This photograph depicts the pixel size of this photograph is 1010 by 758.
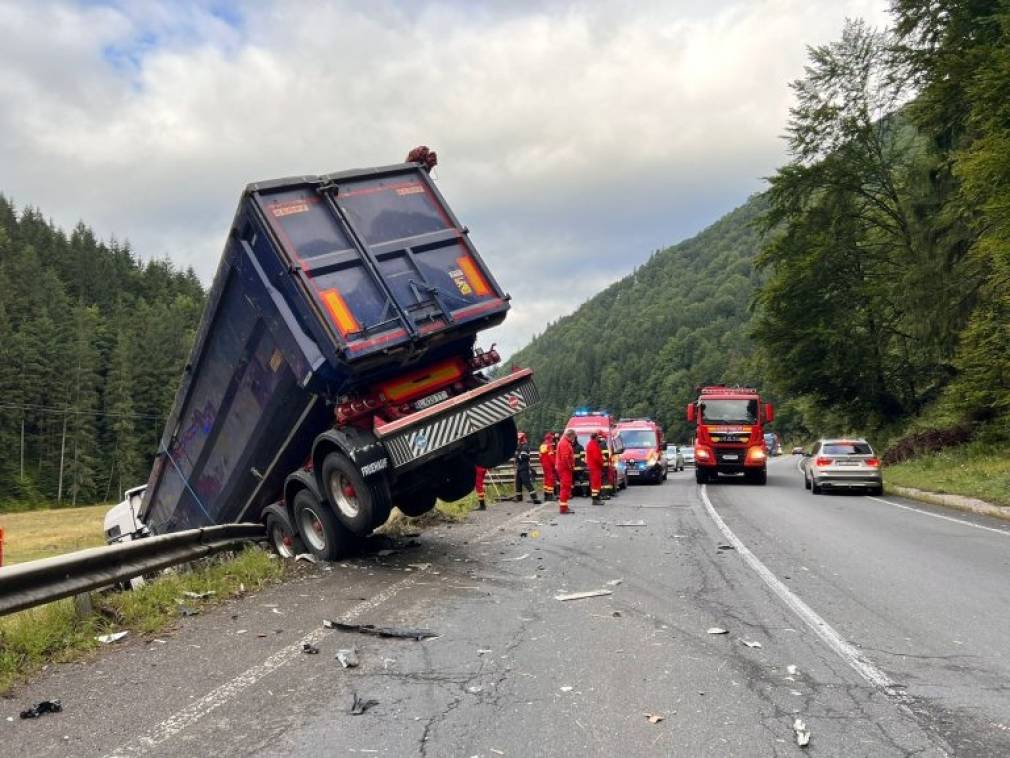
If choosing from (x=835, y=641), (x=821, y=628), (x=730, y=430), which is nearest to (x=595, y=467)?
(x=730, y=430)

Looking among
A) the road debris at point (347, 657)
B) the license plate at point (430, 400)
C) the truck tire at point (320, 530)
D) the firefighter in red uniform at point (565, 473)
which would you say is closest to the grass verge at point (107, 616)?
the truck tire at point (320, 530)

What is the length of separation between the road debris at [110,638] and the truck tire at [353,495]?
8.99 feet

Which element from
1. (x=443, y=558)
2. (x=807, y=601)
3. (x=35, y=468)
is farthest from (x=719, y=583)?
(x=35, y=468)

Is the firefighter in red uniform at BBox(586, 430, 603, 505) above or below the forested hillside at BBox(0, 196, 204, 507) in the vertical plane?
below

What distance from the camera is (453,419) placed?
8.33m

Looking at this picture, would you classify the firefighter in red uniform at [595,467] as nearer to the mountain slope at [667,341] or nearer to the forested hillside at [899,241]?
the forested hillside at [899,241]

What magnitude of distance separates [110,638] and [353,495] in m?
3.06

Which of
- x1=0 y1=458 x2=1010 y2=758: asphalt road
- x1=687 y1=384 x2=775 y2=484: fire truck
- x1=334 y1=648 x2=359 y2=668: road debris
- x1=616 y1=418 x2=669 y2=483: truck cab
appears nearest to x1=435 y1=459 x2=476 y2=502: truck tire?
x1=0 y1=458 x2=1010 y2=758: asphalt road

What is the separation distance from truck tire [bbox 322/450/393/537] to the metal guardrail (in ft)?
4.22

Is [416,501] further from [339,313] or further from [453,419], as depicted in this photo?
[339,313]

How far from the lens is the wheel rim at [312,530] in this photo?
344 inches

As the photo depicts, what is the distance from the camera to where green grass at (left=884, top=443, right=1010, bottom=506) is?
52.5ft

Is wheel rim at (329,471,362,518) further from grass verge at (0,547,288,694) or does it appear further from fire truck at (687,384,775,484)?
fire truck at (687,384,775,484)

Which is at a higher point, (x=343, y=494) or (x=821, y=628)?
(x=343, y=494)
